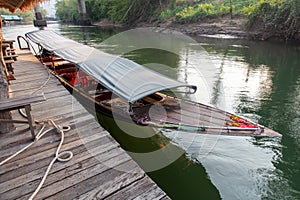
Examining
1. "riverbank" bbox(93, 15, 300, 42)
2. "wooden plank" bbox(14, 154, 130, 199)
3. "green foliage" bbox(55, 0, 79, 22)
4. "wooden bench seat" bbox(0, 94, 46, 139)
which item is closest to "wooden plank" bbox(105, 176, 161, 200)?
"wooden plank" bbox(14, 154, 130, 199)

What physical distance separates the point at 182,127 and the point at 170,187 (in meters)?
1.17

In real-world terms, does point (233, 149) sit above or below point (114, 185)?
below

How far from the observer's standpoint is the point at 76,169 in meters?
2.69

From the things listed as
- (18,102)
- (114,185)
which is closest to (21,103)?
(18,102)

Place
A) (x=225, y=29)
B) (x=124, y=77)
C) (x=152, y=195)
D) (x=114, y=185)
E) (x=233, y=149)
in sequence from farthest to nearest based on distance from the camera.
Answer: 1. (x=225, y=29)
2. (x=233, y=149)
3. (x=124, y=77)
4. (x=114, y=185)
5. (x=152, y=195)

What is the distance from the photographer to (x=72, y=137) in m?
3.35

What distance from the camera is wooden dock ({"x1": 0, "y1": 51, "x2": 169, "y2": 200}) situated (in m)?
2.35

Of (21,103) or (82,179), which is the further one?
(21,103)

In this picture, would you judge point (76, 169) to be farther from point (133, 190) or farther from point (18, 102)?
point (18, 102)

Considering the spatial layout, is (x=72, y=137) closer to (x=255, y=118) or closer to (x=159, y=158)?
(x=159, y=158)

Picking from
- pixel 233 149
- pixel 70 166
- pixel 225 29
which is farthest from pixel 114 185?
pixel 225 29

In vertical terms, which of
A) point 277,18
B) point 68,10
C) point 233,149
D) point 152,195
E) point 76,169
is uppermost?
point 68,10

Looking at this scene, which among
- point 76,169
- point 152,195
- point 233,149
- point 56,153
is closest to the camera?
point 152,195

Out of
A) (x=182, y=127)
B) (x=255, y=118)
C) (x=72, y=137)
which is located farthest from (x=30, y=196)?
(x=255, y=118)
